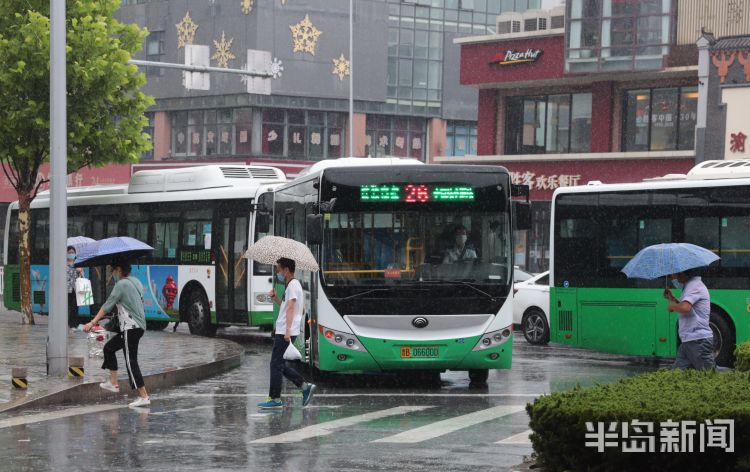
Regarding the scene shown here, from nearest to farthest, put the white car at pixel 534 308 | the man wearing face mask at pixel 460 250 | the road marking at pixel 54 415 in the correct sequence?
1. the road marking at pixel 54 415
2. the man wearing face mask at pixel 460 250
3. the white car at pixel 534 308

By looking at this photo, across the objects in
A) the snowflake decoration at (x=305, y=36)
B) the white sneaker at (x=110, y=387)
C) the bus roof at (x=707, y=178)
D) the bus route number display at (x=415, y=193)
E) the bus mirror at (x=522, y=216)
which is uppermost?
the snowflake decoration at (x=305, y=36)

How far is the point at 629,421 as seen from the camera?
8250 mm

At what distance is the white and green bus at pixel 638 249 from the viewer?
67.1 feet

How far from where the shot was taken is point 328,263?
1769 centimetres

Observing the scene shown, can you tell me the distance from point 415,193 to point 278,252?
294cm

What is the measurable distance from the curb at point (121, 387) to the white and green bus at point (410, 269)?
2003 millimetres

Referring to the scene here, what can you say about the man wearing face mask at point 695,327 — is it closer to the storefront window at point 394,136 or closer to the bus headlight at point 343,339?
the bus headlight at point 343,339

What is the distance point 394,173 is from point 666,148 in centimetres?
3009

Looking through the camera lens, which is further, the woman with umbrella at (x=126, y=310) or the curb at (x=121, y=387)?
the woman with umbrella at (x=126, y=310)

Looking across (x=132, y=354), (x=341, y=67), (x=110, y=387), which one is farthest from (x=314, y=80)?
(x=132, y=354)

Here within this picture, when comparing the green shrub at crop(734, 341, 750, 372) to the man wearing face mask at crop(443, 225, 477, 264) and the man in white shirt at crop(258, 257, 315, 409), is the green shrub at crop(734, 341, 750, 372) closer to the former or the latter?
the man in white shirt at crop(258, 257, 315, 409)

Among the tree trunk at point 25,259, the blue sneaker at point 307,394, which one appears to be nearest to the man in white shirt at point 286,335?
the blue sneaker at point 307,394

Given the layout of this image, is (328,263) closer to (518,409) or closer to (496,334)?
(496,334)

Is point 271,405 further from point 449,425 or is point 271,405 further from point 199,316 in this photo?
point 199,316
